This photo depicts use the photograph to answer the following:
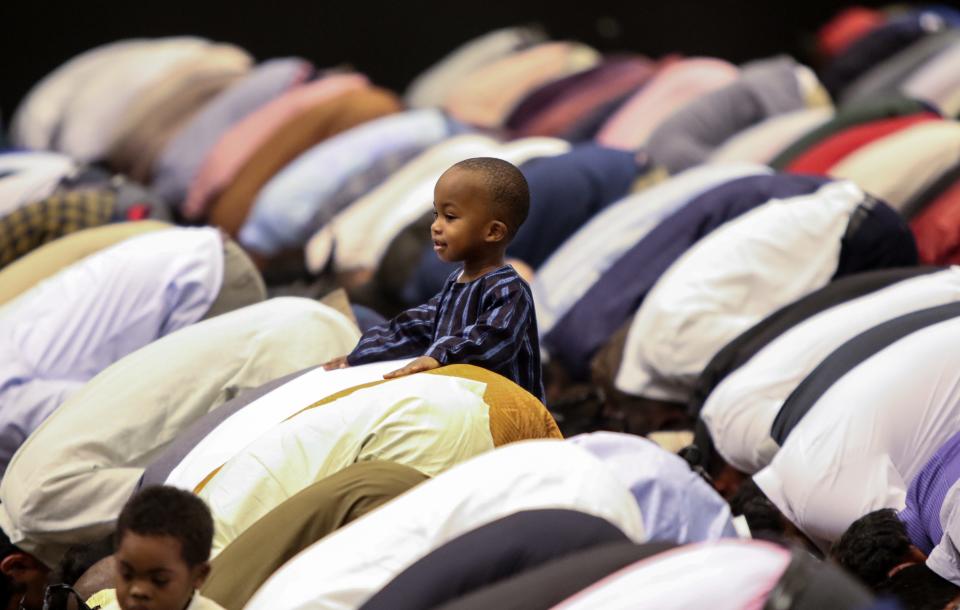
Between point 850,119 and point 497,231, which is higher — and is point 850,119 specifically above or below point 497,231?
below

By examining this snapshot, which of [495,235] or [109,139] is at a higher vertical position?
[495,235]

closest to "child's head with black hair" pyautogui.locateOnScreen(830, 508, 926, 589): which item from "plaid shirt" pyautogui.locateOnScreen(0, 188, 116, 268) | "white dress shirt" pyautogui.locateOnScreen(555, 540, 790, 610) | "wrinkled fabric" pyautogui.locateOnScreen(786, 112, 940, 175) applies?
"white dress shirt" pyautogui.locateOnScreen(555, 540, 790, 610)

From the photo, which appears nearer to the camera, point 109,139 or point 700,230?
point 700,230

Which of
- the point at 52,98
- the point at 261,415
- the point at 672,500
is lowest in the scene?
the point at 52,98

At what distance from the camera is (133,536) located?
1.49 m

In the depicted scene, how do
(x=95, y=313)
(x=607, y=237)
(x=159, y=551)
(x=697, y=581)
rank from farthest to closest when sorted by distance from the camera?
(x=607, y=237), (x=95, y=313), (x=159, y=551), (x=697, y=581)

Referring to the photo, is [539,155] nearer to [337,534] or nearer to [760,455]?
[760,455]

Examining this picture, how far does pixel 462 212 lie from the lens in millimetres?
2016

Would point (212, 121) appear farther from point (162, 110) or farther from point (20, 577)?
point (20, 577)

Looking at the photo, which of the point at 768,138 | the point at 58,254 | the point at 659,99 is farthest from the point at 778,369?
the point at 659,99

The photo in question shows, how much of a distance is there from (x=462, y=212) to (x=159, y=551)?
0.69 m

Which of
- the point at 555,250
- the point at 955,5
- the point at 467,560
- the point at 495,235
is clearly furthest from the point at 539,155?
the point at 955,5

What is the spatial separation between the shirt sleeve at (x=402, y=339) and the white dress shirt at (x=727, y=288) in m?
0.71

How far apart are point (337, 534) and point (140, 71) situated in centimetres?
336
